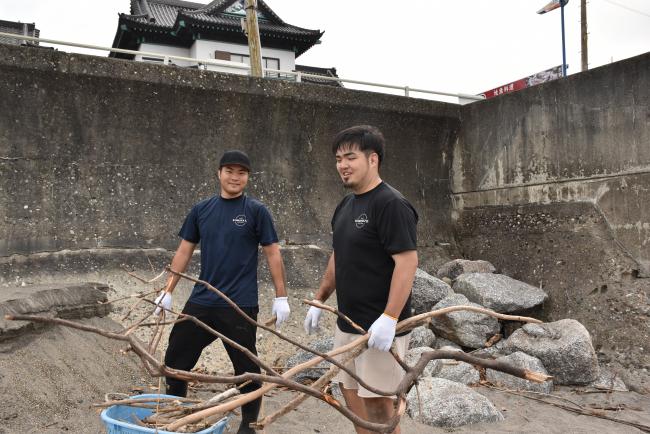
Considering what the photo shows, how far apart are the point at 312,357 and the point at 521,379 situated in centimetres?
171

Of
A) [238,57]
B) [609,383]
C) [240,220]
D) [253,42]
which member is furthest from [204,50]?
[609,383]

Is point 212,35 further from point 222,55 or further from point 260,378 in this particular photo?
point 260,378

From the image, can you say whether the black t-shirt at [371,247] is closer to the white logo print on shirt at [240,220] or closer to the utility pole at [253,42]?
the white logo print on shirt at [240,220]

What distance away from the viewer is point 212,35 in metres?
20.1

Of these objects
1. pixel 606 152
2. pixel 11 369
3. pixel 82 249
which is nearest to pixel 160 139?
pixel 82 249

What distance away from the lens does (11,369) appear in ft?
11.7

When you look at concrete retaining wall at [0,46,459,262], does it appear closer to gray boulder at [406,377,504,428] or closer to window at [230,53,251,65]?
gray boulder at [406,377,504,428]

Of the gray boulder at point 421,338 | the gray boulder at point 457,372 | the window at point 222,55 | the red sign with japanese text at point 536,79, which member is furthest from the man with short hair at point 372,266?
the window at point 222,55

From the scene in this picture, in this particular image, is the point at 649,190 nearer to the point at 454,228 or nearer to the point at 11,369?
the point at 454,228

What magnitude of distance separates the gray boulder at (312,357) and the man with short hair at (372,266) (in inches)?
75.9

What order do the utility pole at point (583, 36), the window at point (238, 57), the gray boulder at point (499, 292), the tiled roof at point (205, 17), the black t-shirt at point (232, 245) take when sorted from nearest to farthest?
the black t-shirt at point (232, 245)
the gray boulder at point (499, 292)
the utility pole at point (583, 36)
the tiled roof at point (205, 17)
the window at point (238, 57)

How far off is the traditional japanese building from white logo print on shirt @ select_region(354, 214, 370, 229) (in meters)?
17.7

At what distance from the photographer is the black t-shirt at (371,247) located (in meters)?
2.35

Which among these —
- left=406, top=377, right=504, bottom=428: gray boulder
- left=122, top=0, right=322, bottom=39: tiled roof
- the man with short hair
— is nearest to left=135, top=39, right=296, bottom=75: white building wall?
left=122, top=0, right=322, bottom=39: tiled roof
